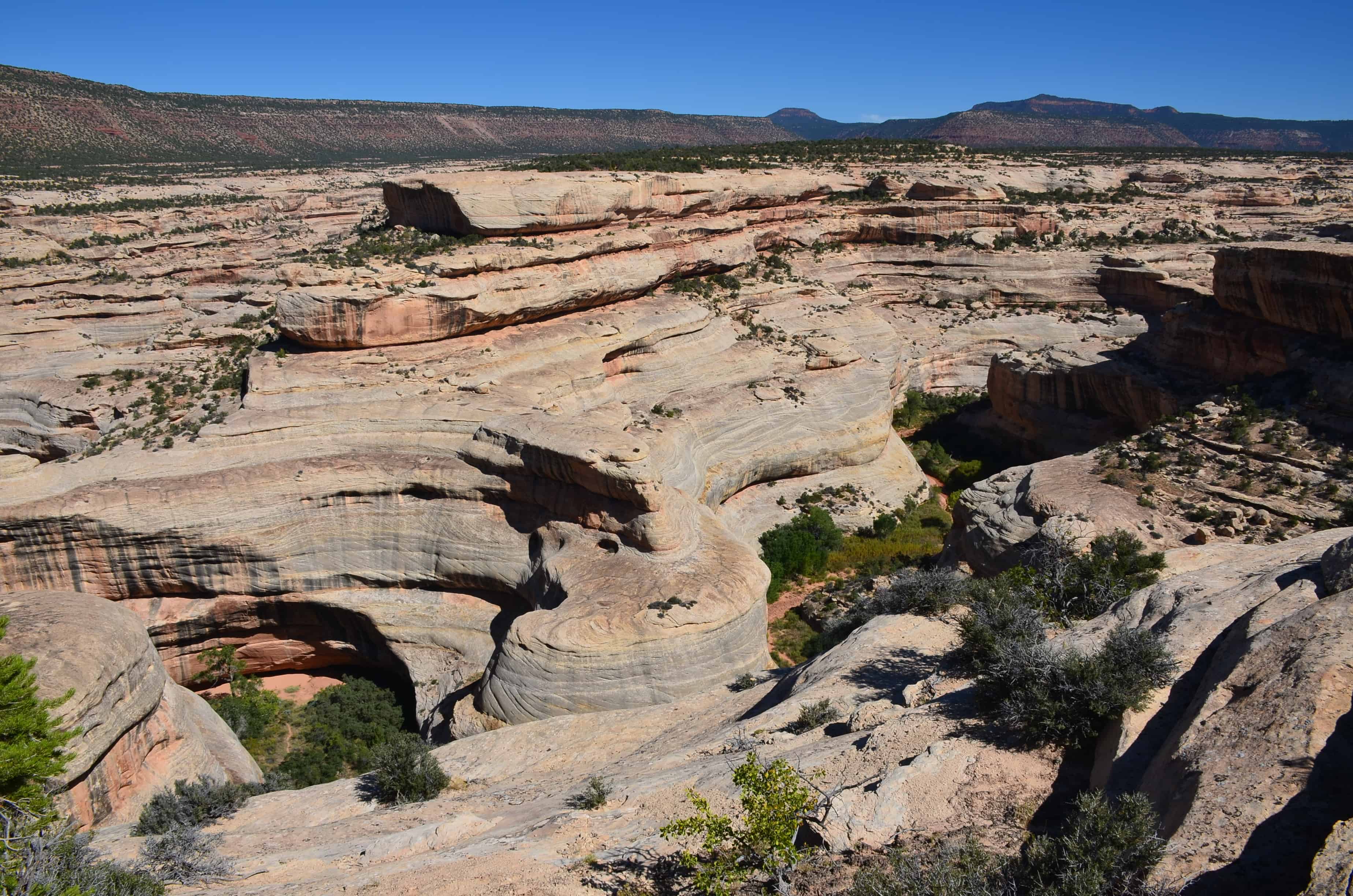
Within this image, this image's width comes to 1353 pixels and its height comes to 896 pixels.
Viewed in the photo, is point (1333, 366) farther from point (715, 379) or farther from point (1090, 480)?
point (715, 379)

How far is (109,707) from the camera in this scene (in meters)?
12.3

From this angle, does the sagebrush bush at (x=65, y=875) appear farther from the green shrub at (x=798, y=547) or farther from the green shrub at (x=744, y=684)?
the green shrub at (x=798, y=547)

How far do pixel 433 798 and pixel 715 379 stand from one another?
693 inches

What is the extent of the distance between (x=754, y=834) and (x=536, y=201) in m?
23.1

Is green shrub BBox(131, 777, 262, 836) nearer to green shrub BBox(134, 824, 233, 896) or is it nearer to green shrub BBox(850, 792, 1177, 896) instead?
green shrub BBox(134, 824, 233, 896)

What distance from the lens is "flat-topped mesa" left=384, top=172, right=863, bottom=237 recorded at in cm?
2600

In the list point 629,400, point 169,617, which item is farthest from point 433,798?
point 629,400

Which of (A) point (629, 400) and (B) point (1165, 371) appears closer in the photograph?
(A) point (629, 400)

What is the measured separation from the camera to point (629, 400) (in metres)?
25.0

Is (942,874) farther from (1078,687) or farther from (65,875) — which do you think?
(65,875)

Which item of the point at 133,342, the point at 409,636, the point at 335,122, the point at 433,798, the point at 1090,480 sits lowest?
the point at 409,636

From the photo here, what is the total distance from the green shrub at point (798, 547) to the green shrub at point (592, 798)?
1295cm

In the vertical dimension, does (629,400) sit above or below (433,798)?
above

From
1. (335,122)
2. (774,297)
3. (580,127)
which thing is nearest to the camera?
(774,297)
